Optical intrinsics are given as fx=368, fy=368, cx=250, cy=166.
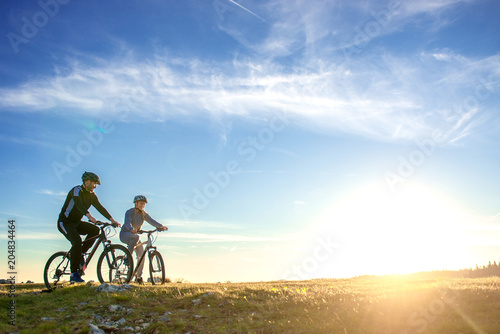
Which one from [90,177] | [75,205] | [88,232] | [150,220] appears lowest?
[88,232]

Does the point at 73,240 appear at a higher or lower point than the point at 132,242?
higher

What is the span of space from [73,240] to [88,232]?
1.94ft

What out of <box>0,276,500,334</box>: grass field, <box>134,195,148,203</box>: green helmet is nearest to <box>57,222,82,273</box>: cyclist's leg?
<box>0,276,500,334</box>: grass field

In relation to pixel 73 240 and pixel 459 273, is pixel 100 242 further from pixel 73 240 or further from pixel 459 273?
pixel 459 273

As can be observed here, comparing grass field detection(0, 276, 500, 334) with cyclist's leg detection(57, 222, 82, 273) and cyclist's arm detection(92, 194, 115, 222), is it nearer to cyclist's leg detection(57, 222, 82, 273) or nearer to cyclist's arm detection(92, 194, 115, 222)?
cyclist's leg detection(57, 222, 82, 273)

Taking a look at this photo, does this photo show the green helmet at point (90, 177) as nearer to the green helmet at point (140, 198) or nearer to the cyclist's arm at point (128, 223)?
the green helmet at point (140, 198)

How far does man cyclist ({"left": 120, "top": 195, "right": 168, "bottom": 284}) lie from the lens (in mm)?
15211

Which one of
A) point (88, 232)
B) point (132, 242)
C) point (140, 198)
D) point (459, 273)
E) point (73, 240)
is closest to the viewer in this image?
point (73, 240)

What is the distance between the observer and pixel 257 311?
36.0ft

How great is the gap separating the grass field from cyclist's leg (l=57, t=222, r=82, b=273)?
116 centimetres

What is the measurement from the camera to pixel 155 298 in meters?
12.4

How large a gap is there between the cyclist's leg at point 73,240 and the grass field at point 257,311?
116 centimetres

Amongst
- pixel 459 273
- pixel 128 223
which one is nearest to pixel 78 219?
pixel 128 223

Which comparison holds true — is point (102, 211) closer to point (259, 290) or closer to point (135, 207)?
point (135, 207)
